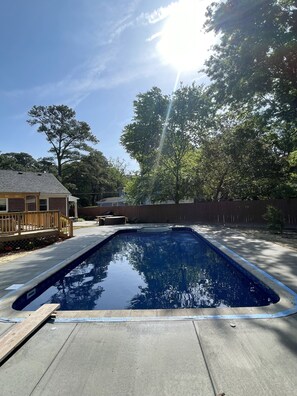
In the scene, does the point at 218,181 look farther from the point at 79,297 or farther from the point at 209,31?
the point at 79,297

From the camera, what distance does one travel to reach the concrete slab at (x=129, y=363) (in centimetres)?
222

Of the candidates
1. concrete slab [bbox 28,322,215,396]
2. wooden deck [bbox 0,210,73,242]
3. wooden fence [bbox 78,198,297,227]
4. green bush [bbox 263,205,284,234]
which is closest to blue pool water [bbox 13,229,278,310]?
concrete slab [bbox 28,322,215,396]

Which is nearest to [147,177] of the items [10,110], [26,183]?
[26,183]

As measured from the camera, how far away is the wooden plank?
111 inches

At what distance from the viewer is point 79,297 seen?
5668 millimetres

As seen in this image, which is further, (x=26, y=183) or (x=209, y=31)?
(x=26, y=183)

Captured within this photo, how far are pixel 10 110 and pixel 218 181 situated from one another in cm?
1779

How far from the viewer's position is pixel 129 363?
2584 mm

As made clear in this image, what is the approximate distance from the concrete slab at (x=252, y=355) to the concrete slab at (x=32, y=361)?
4.79 feet

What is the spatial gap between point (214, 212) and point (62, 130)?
1146 inches

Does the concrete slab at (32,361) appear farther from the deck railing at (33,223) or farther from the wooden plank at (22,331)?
the deck railing at (33,223)

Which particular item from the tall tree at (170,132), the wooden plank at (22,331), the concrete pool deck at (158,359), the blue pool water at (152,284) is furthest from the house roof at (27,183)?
the concrete pool deck at (158,359)

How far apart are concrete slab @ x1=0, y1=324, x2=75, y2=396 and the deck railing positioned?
712 centimetres

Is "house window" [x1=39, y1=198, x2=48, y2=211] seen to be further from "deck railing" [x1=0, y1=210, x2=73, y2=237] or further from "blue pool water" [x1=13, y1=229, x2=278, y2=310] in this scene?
"blue pool water" [x1=13, y1=229, x2=278, y2=310]
